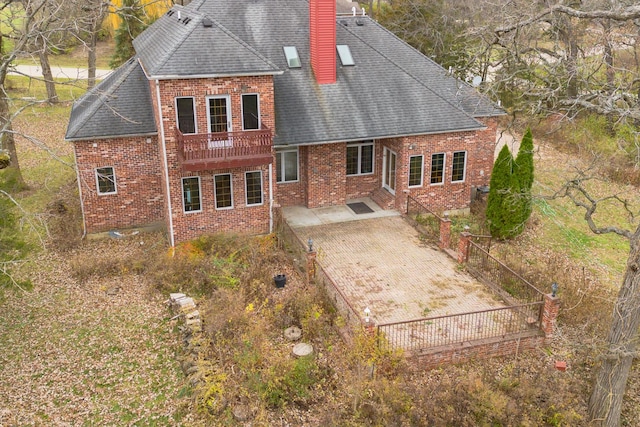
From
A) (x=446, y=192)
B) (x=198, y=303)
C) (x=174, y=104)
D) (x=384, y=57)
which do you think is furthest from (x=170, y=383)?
(x=384, y=57)

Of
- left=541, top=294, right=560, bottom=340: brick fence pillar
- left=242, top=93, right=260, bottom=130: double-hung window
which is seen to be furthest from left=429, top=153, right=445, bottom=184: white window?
left=541, top=294, right=560, bottom=340: brick fence pillar

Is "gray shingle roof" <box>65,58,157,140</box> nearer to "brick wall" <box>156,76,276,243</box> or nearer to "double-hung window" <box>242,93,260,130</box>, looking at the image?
"brick wall" <box>156,76,276,243</box>

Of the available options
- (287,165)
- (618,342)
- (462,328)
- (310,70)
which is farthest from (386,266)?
(310,70)


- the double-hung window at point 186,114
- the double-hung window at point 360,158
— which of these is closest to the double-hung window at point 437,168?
the double-hung window at point 360,158

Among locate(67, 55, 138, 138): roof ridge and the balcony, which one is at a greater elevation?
locate(67, 55, 138, 138): roof ridge

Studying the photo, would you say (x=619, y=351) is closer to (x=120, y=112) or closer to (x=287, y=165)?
(x=287, y=165)

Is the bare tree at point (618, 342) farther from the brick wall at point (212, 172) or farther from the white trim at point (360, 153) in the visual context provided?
the white trim at point (360, 153)

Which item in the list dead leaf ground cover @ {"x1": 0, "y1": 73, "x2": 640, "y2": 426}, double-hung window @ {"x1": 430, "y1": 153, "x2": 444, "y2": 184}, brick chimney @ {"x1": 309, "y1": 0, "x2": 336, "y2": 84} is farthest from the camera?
double-hung window @ {"x1": 430, "y1": 153, "x2": 444, "y2": 184}
